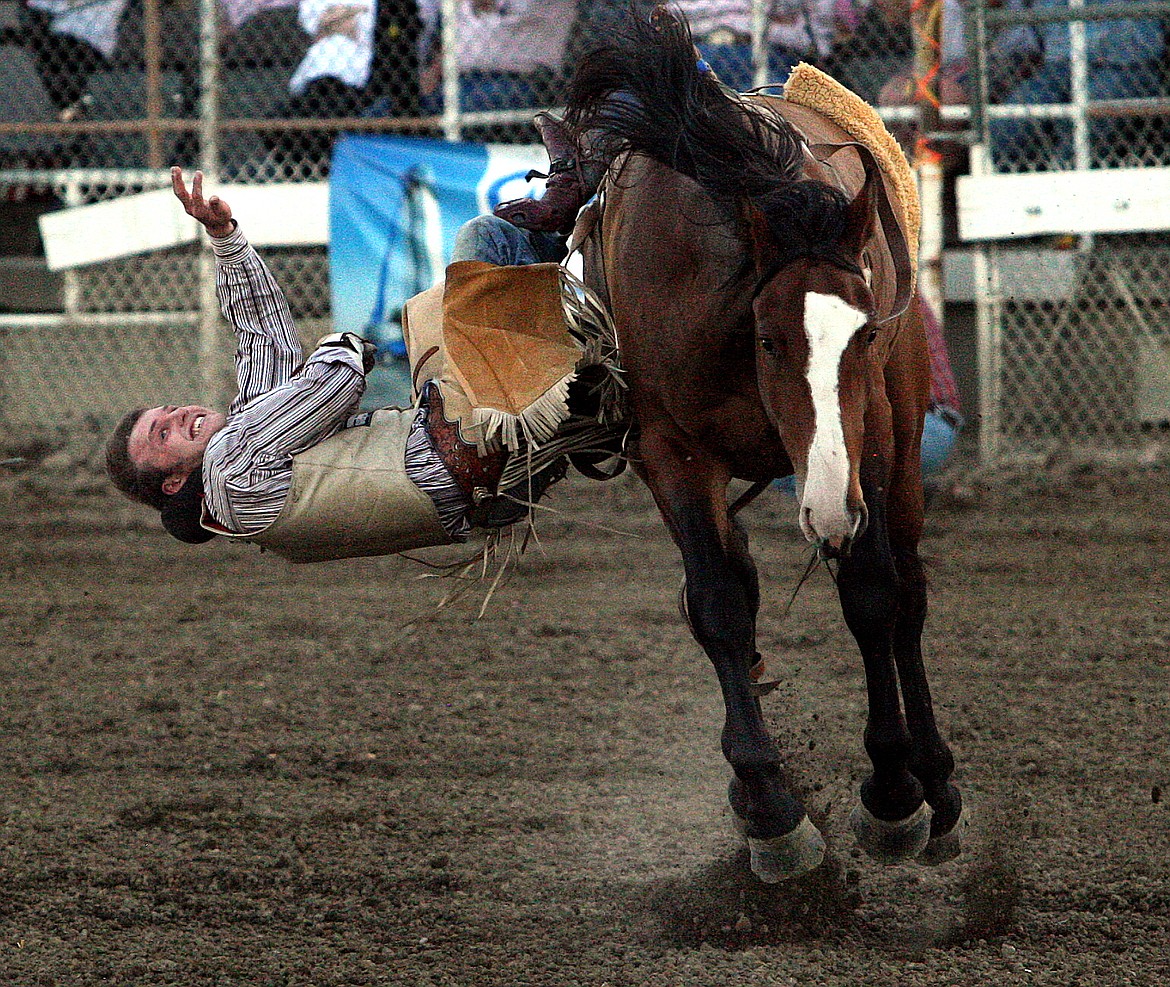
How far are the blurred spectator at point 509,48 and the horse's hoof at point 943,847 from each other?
5188mm

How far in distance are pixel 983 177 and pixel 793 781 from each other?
13.9 feet

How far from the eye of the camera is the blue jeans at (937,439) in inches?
251

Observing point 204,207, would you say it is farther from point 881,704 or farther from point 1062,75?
point 1062,75

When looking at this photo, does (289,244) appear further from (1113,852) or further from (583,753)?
(1113,852)

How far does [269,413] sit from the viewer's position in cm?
318

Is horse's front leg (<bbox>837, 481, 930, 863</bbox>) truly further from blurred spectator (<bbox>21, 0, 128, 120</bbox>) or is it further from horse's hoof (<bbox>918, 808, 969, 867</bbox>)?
blurred spectator (<bbox>21, 0, 128, 120</bbox>)

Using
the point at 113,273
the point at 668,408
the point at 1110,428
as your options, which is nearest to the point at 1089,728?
the point at 668,408

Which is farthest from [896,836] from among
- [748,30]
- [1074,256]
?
[748,30]

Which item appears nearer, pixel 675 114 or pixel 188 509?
pixel 675 114

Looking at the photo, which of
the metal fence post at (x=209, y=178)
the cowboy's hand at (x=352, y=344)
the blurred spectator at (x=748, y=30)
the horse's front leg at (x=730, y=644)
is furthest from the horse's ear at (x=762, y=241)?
the metal fence post at (x=209, y=178)

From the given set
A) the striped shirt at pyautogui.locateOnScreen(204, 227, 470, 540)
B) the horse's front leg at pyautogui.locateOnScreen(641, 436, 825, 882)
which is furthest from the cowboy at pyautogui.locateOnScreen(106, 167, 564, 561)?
the horse's front leg at pyautogui.locateOnScreen(641, 436, 825, 882)

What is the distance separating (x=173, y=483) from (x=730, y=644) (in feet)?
4.44

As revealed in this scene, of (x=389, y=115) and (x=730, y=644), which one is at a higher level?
(x=389, y=115)

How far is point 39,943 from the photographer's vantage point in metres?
3.02
